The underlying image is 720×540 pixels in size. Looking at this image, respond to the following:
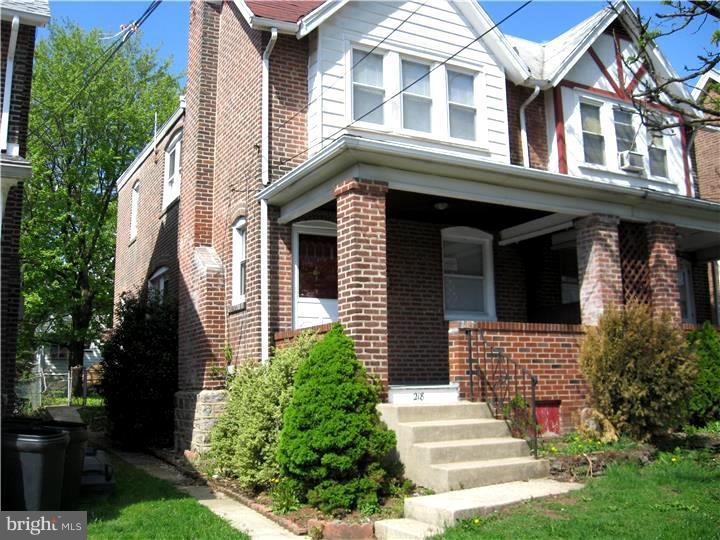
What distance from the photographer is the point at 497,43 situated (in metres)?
12.7

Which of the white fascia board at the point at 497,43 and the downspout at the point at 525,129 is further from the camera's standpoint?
the downspout at the point at 525,129

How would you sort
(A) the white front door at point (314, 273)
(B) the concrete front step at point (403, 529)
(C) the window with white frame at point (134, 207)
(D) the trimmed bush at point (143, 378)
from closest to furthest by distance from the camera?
1. (B) the concrete front step at point (403, 529)
2. (A) the white front door at point (314, 273)
3. (D) the trimmed bush at point (143, 378)
4. (C) the window with white frame at point (134, 207)

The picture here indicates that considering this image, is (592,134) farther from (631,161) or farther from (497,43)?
(497,43)

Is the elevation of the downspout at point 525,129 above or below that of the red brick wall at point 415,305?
above

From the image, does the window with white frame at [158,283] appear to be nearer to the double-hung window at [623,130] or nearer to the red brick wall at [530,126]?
the red brick wall at [530,126]

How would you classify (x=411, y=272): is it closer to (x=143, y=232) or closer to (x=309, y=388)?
(x=309, y=388)

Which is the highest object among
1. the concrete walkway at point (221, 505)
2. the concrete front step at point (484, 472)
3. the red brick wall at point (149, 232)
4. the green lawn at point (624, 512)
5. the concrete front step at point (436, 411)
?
the red brick wall at point (149, 232)

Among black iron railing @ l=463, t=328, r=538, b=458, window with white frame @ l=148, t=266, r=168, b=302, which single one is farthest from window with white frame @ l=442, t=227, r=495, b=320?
→ window with white frame @ l=148, t=266, r=168, b=302

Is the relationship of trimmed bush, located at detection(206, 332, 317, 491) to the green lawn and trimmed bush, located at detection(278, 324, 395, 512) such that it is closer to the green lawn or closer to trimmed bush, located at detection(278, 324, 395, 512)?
trimmed bush, located at detection(278, 324, 395, 512)

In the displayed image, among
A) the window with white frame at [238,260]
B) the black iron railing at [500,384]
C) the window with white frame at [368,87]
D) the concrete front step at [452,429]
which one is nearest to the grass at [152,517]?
the concrete front step at [452,429]

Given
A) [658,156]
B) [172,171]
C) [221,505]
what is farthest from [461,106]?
[221,505]

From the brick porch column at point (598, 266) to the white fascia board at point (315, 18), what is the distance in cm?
530

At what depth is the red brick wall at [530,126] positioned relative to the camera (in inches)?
518

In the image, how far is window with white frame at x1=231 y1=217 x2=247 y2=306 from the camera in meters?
11.7
